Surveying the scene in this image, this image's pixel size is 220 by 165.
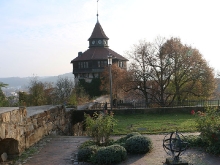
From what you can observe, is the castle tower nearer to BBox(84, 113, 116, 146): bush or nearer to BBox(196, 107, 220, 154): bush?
BBox(84, 113, 116, 146): bush

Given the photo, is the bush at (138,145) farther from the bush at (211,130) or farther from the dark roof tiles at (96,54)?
the dark roof tiles at (96,54)

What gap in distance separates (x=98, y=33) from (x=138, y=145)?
4285 cm

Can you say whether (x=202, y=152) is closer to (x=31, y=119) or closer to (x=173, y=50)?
(x=31, y=119)

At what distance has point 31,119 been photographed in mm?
9609

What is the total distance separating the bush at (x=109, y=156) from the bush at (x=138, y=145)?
0.60 meters

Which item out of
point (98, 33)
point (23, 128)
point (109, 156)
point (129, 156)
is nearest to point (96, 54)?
point (98, 33)

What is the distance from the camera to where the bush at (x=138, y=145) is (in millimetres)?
7871

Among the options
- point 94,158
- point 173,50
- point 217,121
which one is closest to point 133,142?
point 94,158

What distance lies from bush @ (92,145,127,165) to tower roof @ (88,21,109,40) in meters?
42.3

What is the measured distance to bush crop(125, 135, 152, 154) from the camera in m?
7.87

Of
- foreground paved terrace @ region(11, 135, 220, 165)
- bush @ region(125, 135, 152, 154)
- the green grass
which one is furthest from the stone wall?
bush @ region(125, 135, 152, 154)

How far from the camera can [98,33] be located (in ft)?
161

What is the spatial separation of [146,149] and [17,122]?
418 centimetres

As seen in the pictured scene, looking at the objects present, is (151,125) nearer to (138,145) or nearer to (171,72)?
(138,145)
